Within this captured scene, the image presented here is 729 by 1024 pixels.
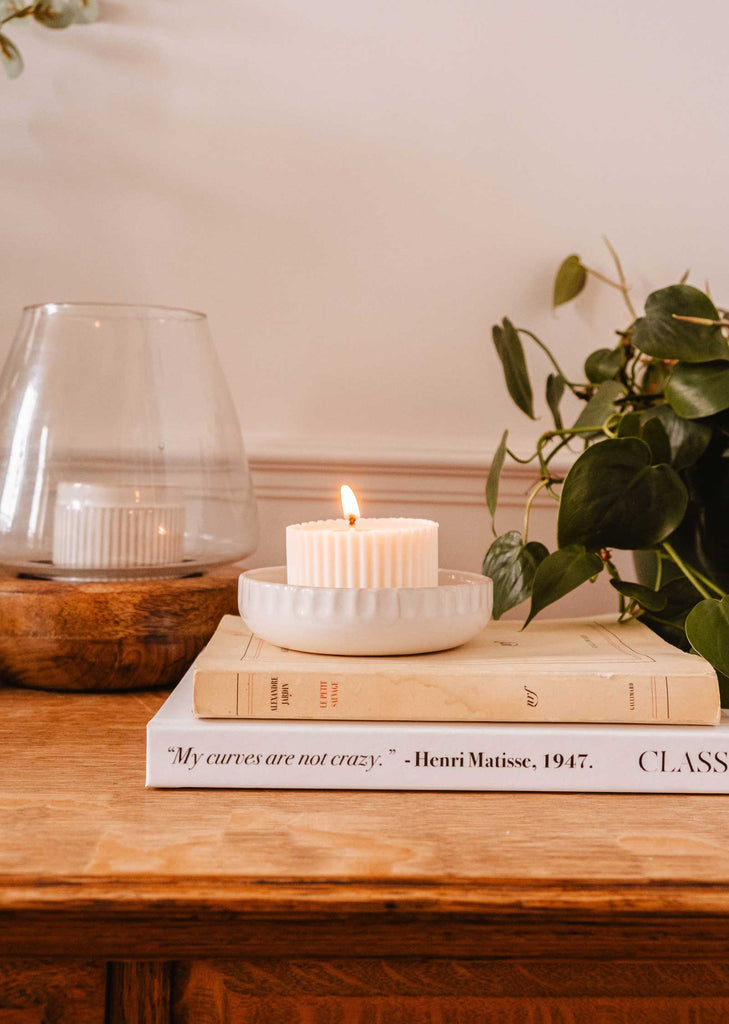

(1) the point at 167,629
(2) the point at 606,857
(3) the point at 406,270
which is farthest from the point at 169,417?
(2) the point at 606,857

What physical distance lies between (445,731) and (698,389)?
26 cm

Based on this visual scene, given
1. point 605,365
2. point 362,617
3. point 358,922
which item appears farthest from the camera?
point 605,365

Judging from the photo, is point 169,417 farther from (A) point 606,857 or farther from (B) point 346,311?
(A) point 606,857

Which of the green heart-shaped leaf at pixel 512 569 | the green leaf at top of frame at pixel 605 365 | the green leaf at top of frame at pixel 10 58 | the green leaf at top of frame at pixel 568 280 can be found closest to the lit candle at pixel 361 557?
the green heart-shaped leaf at pixel 512 569

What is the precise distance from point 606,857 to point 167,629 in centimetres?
32

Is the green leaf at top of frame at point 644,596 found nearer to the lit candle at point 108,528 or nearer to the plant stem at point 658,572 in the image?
the plant stem at point 658,572

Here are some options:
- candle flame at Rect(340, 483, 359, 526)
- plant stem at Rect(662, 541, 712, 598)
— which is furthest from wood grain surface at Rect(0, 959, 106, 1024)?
plant stem at Rect(662, 541, 712, 598)

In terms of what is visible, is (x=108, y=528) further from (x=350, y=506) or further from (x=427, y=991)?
(x=427, y=991)

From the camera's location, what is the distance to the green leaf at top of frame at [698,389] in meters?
0.47

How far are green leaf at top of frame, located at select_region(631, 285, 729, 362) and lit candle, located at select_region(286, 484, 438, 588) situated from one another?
0.19 metres

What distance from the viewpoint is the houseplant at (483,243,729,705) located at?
0.44 metres

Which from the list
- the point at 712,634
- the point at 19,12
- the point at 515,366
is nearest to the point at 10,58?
the point at 19,12

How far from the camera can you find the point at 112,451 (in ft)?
1.90

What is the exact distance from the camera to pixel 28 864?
29cm
